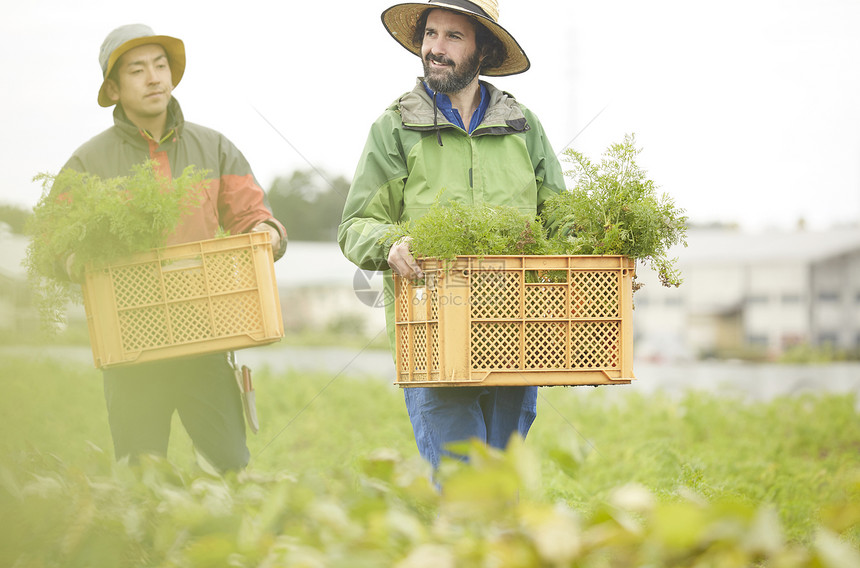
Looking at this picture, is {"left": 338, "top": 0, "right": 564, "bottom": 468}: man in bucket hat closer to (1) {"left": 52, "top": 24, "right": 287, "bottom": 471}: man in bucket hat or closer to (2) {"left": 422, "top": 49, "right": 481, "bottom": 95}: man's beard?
(2) {"left": 422, "top": 49, "right": 481, "bottom": 95}: man's beard

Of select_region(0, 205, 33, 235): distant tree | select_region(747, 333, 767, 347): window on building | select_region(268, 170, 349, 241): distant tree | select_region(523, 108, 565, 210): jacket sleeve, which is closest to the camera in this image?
select_region(523, 108, 565, 210): jacket sleeve

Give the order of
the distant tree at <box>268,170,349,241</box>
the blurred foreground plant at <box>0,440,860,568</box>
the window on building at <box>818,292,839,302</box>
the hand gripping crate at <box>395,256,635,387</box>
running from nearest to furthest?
the blurred foreground plant at <box>0,440,860,568</box> → the hand gripping crate at <box>395,256,635,387</box> → the window on building at <box>818,292,839,302</box> → the distant tree at <box>268,170,349,241</box>

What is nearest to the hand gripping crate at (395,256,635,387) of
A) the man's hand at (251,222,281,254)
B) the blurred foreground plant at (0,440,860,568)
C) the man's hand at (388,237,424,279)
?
the man's hand at (388,237,424,279)

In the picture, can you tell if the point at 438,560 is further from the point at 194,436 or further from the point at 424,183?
the point at 194,436

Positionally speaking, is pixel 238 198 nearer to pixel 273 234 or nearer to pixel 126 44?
pixel 273 234

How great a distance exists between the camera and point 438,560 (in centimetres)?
109

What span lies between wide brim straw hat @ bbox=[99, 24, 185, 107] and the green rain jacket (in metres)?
0.83

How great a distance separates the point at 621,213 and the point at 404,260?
63cm

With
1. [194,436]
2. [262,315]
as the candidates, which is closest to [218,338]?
[262,315]

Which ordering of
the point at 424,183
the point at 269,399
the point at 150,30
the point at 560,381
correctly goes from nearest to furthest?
the point at 560,381 → the point at 424,183 → the point at 150,30 → the point at 269,399

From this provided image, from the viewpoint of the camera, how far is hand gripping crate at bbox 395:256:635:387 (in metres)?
2.32

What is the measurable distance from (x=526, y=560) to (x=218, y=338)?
1.81 meters

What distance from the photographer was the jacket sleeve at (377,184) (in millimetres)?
2709

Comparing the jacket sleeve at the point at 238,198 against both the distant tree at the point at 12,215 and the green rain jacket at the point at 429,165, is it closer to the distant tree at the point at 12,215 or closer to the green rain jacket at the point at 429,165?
the green rain jacket at the point at 429,165
